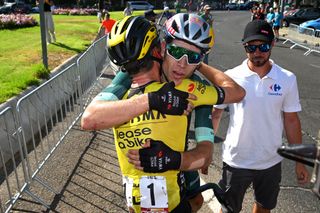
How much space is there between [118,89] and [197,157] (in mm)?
645

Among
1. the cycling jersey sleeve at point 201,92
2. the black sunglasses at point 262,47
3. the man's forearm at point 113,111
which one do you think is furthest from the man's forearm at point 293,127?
the man's forearm at point 113,111

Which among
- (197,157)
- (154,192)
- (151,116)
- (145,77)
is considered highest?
(145,77)

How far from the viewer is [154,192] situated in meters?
2.16

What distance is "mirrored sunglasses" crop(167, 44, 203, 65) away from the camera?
7.82 feet

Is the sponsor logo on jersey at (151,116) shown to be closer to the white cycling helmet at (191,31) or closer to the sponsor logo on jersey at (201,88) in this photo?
the sponsor logo on jersey at (201,88)

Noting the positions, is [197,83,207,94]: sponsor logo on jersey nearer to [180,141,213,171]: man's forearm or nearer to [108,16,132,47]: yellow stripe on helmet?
[180,141,213,171]: man's forearm

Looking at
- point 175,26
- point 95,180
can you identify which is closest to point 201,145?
point 175,26

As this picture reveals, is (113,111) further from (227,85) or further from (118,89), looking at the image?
(227,85)

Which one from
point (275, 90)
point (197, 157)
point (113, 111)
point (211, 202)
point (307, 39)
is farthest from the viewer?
point (307, 39)

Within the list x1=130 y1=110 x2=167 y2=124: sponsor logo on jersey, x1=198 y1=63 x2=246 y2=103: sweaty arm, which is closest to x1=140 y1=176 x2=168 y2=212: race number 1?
x1=130 y1=110 x2=167 y2=124: sponsor logo on jersey

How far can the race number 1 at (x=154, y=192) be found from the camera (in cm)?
216

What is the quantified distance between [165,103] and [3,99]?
21.0 ft

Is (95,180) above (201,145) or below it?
below

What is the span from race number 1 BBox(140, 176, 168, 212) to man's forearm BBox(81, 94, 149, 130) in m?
0.40
